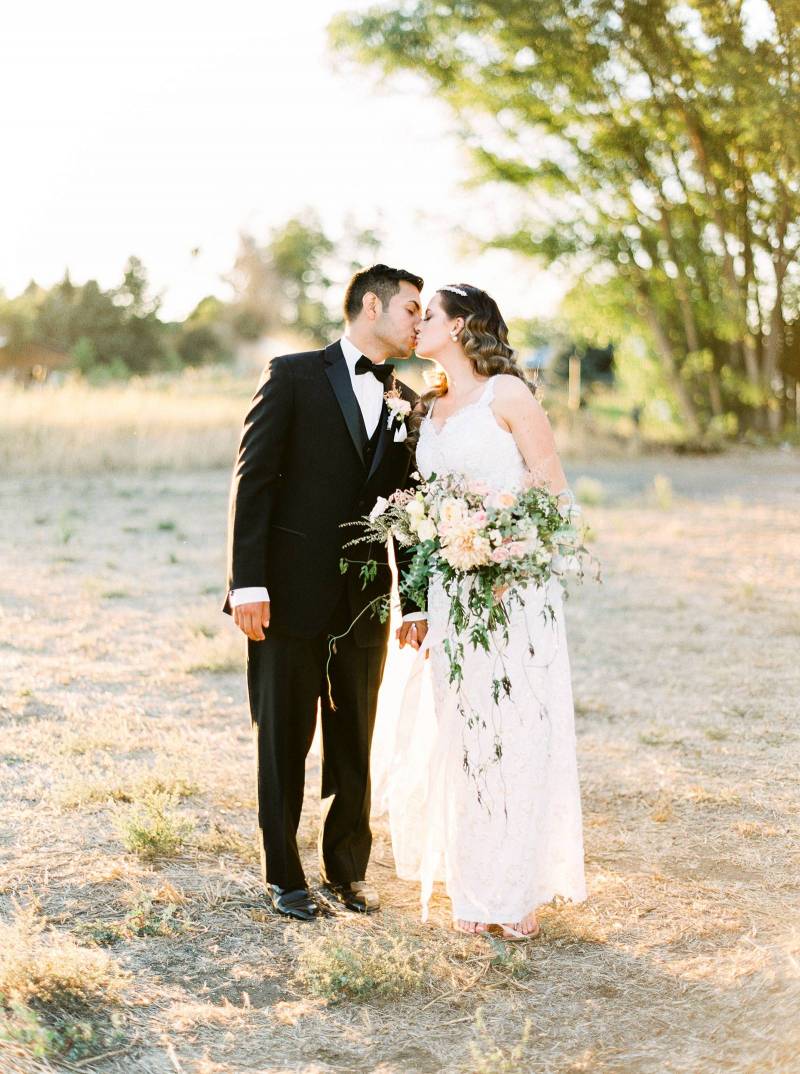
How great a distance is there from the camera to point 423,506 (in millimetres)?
3768

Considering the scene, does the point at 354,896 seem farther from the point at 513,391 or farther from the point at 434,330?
the point at 434,330

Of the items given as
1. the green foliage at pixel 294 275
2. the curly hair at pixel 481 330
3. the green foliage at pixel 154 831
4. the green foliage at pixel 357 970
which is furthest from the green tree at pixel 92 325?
the green foliage at pixel 357 970

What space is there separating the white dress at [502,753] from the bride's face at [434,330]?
0.74ft

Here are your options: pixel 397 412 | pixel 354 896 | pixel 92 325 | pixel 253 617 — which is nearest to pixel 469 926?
pixel 354 896

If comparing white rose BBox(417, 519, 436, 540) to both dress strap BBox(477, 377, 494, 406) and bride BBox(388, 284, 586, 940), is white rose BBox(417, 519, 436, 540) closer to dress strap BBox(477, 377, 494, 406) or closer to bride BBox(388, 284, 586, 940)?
bride BBox(388, 284, 586, 940)

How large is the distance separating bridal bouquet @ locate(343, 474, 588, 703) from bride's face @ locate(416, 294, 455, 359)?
50cm

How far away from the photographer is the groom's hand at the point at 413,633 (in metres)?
→ 4.27

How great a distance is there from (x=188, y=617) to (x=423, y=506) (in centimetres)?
566

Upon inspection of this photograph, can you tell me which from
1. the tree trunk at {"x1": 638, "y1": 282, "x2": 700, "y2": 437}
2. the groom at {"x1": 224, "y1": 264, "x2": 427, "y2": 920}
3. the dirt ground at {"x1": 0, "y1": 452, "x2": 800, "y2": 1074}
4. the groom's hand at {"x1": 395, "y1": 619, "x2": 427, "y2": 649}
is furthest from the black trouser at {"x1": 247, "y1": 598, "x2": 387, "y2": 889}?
the tree trunk at {"x1": 638, "y1": 282, "x2": 700, "y2": 437}

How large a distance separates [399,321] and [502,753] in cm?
156

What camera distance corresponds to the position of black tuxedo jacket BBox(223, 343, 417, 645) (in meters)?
4.08

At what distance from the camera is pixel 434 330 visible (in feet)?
13.4

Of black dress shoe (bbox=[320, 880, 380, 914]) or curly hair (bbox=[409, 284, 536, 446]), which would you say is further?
black dress shoe (bbox=[320, 880, 380, 914])

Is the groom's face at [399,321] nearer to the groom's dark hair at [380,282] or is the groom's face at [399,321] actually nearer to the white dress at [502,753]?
the groom's dark hair at [380,282]
